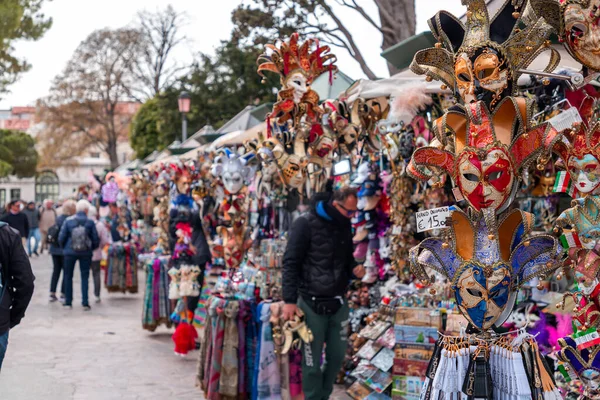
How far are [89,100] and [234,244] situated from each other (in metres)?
40.0

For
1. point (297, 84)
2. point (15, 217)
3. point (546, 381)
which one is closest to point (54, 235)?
point (15, 217)

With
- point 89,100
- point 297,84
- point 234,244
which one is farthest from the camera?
point 89,100

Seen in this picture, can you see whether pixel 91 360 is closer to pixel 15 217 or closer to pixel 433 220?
pixel 433 220

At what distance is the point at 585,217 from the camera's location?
4.22m

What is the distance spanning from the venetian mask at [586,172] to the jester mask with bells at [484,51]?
0.64 metres

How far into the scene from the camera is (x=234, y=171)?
7652 millimetres

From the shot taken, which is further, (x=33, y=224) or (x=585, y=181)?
(x=33, y=224)

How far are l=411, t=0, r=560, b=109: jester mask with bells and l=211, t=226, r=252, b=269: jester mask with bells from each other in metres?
4.05

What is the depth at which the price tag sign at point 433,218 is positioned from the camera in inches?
149

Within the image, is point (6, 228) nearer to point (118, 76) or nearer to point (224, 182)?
point (224, 182)

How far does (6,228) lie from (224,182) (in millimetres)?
2732

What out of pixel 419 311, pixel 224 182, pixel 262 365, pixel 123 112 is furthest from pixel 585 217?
pixel 123 112

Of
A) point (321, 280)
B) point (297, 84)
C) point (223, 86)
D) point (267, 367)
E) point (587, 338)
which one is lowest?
point (267, 367)

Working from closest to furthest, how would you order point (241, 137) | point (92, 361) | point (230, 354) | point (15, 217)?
point (230, 354), point (92, 361), point (241, 137), point (15, 217)
